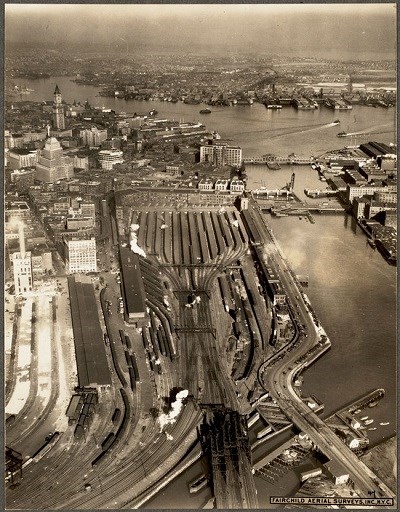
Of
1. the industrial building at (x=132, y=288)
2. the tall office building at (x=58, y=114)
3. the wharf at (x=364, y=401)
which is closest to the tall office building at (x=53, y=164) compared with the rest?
the tall office building at (x=58, y=114)

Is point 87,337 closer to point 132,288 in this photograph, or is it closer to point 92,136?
point 132,288

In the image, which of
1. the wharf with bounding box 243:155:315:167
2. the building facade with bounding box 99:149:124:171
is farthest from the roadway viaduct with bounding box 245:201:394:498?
the building facade with bounding box 99:149:124:171

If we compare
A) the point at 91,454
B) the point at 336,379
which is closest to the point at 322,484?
the point at 336,379

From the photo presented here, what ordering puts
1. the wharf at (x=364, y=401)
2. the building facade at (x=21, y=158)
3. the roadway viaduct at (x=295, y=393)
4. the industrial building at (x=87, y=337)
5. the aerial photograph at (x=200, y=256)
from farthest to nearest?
the building facade at (x=21, y=158) → the industrial building at (x=87, y=337) → the wharf at (x=364, y=401) → the aerial photograph at (x=200, y=256) → the roadway viaduct at (x=295, y=393)

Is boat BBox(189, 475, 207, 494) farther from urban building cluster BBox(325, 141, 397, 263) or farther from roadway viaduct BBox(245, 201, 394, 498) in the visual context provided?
urban building cluster BBox(325, 141, 397, 263)

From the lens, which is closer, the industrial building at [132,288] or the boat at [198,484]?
the boat at [198,484]

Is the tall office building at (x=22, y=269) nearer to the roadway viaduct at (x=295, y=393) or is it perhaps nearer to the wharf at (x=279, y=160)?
the roadway viaduct at (x=295, y=393)

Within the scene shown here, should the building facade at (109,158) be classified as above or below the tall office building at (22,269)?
above
